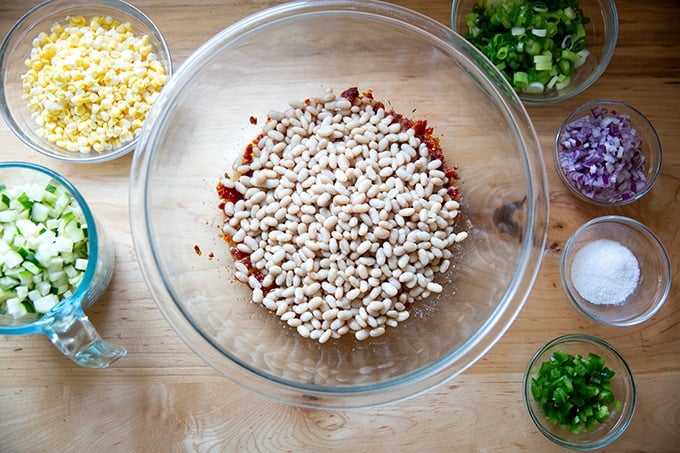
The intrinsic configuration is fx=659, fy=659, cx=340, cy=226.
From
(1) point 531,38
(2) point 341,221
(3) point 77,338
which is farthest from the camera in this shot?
(1) point 531,38

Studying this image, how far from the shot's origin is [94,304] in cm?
151

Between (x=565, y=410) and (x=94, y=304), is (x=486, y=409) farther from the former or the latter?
(x=94, y=304)

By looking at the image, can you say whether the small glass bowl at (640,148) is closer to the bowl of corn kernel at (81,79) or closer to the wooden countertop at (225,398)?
the wooden countertop at (225,398)

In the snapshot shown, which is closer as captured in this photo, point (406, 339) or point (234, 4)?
point (406, 339)

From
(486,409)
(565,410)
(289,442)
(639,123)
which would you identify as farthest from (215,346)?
(639,123)

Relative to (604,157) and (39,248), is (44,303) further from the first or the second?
(604,157)

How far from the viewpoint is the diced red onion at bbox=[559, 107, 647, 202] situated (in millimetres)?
1479

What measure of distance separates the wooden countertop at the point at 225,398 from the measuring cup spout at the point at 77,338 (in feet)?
0.55

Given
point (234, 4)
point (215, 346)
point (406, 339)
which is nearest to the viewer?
point (215, 346)

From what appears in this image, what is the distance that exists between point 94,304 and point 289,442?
54cm

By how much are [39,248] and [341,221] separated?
624 millimetres

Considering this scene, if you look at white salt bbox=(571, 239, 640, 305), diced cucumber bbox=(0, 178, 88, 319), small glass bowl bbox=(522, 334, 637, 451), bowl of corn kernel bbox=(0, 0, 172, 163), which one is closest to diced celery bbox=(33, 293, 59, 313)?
diced cucumber bbox=(0, 178, 88, 319)

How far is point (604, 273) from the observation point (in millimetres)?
1488

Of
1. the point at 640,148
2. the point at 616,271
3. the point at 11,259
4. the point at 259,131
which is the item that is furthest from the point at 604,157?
the point at 11,259
